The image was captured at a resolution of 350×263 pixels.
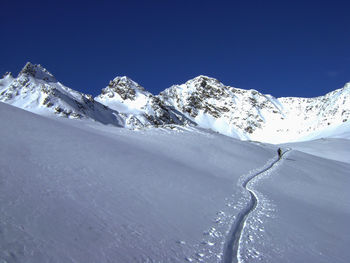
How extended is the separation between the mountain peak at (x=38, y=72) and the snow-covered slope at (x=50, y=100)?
2.41ft

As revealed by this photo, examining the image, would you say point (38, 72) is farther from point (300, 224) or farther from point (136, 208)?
point (300, 224)

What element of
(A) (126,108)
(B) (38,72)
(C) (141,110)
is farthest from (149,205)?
(B) (38,72)

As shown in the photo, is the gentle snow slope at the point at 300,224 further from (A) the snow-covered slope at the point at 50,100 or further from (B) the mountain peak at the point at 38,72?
(B) the mountain peak at the point at 38,72

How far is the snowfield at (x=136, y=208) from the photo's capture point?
6.63 m

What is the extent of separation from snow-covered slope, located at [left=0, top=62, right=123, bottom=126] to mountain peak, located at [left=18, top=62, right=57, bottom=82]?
0.73 m

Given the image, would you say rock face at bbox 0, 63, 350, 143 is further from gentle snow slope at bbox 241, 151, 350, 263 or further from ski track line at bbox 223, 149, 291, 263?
ski track line at bbox 223, 149, 291, 263

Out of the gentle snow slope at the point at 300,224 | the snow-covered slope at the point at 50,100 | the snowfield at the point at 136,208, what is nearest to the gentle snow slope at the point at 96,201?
the snowfield at the point at 136,208

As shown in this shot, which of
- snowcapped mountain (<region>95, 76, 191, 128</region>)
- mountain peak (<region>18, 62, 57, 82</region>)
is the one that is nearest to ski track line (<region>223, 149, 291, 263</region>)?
snowcapped mountain (<region>95, 76, 191, 128</region>)

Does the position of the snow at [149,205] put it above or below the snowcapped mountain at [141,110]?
below

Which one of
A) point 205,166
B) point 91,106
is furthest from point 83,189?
point 91,106

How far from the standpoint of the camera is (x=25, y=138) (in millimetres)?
14047

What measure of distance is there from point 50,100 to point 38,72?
55.8 metres

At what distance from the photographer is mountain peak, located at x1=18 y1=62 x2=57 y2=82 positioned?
174 metres

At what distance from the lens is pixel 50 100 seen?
455ft
